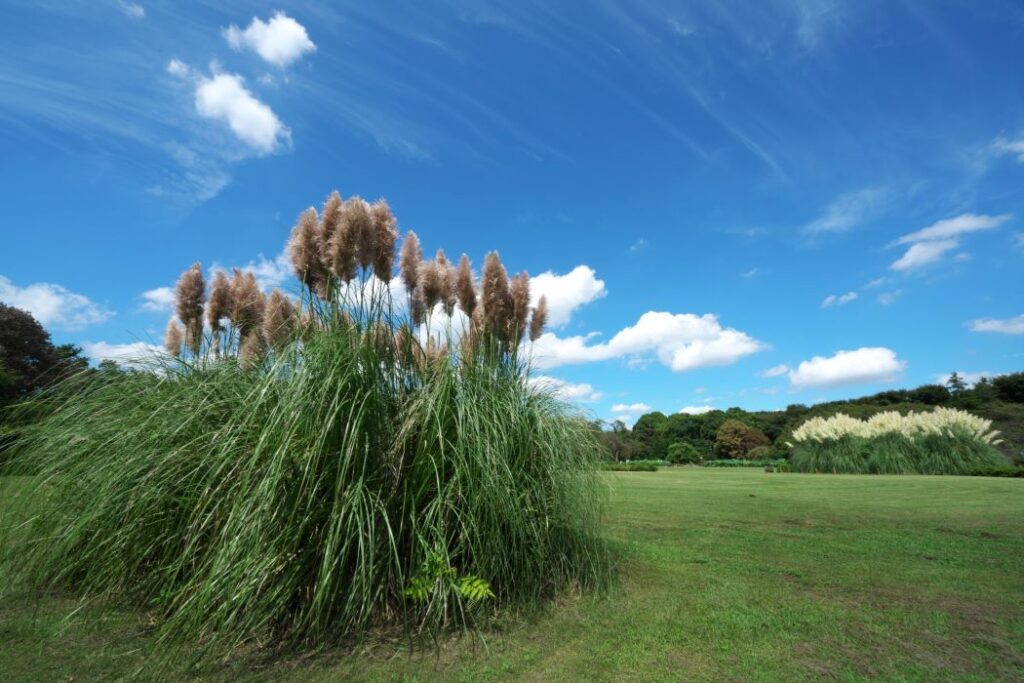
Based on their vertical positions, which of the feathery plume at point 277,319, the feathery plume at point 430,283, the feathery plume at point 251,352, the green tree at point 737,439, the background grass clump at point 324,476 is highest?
the green tree at point 737,439

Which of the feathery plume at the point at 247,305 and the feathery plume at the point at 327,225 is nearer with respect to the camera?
the feathery plume at the point at 327,225

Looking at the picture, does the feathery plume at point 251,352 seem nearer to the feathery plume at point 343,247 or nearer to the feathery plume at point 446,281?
the feathery plume at point 343,247

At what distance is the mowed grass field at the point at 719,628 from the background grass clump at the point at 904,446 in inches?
510

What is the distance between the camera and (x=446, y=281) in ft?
14.0

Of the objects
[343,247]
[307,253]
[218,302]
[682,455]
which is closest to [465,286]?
[343,247]

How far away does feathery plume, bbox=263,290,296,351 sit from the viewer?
13.3ft

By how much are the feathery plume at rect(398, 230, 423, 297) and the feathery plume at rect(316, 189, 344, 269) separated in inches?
21.4

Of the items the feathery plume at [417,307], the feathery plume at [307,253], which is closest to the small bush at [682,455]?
the feathery plume at [417,307]

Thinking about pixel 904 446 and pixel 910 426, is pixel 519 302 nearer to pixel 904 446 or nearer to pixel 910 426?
pixel 904 446

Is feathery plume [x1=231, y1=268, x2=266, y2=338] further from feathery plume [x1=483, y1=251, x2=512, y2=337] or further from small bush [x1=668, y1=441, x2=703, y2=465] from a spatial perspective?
small bush [x1=668, y1=441, x2=703, y2=465]

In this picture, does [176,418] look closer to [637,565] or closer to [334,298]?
[334,298]

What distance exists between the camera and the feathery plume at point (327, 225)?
378 centimetres

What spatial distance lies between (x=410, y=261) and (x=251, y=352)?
1376 mm

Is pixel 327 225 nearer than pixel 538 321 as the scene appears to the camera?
Yes
